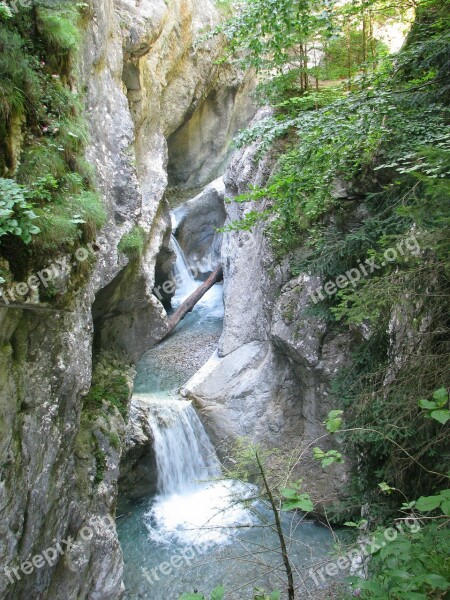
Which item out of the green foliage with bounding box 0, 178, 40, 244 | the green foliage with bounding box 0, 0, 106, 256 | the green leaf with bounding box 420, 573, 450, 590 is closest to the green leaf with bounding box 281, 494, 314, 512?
the green leaf with bounding box 420, 573, 450, 590

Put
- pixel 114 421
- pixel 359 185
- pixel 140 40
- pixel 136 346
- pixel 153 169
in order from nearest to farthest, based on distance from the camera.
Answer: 1. pixel 114 421
2. pixel 359 185
3. pixel 136 346
4. pixel 140 40
5. pixel 153 169

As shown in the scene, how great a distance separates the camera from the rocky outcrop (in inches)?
346

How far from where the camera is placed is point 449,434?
429cm

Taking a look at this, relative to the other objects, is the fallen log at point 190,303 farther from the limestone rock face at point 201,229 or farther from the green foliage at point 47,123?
the green foliage at point 47,123

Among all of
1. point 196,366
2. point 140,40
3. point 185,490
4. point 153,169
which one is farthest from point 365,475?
point 140,40

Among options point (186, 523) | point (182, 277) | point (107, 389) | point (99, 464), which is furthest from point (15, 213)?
point (182, 277)

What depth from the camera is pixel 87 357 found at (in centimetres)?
591

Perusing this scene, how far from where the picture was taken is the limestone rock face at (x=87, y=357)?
15.4 ft

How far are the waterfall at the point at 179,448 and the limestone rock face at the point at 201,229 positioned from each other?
8.63m

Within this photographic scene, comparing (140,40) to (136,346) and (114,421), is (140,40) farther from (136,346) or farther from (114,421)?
(114,421)

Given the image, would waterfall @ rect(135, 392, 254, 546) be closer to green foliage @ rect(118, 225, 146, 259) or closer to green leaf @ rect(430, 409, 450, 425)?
green foliage @ rect(118, 225, 146, 259)

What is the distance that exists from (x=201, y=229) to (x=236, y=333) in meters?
7.79

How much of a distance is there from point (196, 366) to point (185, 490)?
351cm

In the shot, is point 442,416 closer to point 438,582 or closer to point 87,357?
→ point 438,582
